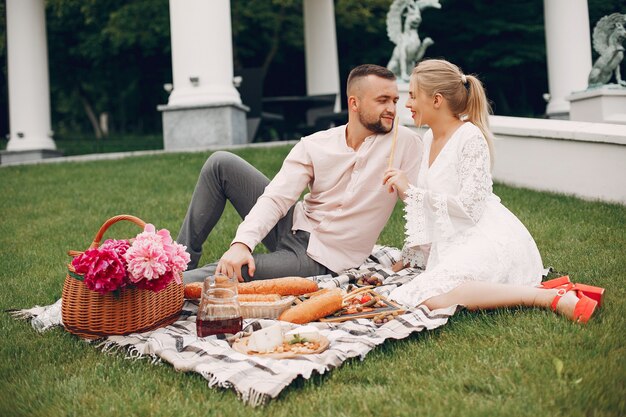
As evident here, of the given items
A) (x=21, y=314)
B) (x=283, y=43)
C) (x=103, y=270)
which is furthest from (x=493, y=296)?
(x=283, y=43)

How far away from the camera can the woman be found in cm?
351

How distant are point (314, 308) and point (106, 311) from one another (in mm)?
1014

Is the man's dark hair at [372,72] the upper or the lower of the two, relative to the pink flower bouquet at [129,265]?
upper

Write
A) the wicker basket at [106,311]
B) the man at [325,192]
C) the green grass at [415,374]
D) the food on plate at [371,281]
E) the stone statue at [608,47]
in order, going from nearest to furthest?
the green grass at [415,374], the wicker basket at [106,311], the man at [325,192], the food on plate at [371,281], the stone statue at [608,47]

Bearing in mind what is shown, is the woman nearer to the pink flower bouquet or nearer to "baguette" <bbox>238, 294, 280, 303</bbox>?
"baguette" <bbox>238, 294, 280, 303</bbox>

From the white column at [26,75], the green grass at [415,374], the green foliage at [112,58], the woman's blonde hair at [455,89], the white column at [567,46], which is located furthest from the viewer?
the green foliage at [112,58]

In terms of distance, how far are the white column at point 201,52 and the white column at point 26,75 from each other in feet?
13.5

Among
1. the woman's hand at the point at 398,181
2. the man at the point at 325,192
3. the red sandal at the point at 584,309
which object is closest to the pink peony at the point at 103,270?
the man at the point at 325,192

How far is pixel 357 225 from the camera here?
13.6 ft

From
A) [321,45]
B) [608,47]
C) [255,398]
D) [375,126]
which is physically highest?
[321,45]

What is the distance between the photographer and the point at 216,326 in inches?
132

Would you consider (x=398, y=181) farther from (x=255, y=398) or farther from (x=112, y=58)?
(x=112, y=58)

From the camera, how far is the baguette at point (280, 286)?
371cm

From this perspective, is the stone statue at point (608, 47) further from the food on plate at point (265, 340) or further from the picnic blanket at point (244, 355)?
the food on plate at point (265, 340)
